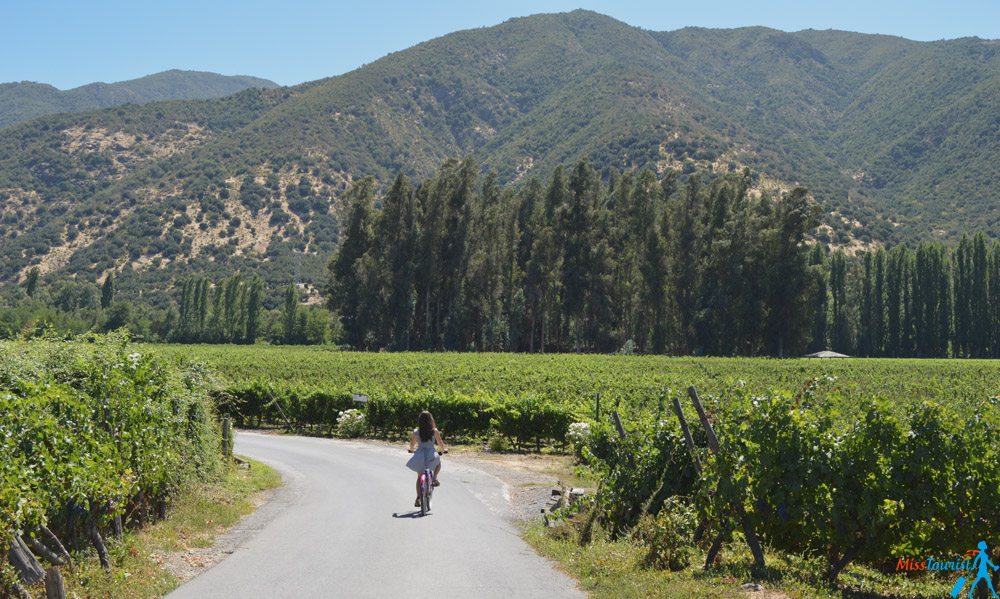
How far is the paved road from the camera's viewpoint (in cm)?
877

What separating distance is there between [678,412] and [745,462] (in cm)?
123

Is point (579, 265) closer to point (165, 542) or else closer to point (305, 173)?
point (165, 542)

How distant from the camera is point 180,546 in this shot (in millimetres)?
10820

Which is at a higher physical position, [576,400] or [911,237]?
[911,237]

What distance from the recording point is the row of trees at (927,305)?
8538 centimetres

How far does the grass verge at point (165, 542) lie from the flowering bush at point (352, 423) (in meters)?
11.7

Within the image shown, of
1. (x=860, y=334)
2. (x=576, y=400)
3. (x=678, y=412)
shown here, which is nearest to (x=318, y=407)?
(x=576, y=400)

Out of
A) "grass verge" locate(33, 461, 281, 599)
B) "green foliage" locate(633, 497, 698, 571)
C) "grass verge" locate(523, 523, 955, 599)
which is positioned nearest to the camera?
"grass verge" locate(523, 523, 955, 599)

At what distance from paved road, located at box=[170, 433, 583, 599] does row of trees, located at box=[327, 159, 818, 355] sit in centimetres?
5124

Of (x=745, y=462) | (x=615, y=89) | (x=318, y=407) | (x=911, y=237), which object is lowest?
(x=318, y=407)

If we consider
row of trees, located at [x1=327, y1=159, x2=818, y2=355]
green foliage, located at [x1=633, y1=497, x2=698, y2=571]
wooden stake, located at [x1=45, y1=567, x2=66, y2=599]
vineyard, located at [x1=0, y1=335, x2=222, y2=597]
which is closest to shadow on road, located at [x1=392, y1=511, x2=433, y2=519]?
vineyard, located at [x1=0, y1=335, x2=222, y2=597]

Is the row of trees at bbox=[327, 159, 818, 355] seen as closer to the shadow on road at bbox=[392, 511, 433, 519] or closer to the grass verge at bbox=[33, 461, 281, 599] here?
the grass verge at bbox=[33, 461, 281, 599]

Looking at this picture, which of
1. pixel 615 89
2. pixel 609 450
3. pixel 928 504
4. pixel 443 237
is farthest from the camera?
pixel 615 89

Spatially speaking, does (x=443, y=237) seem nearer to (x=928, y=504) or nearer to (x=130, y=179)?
(x=928, y=504)
